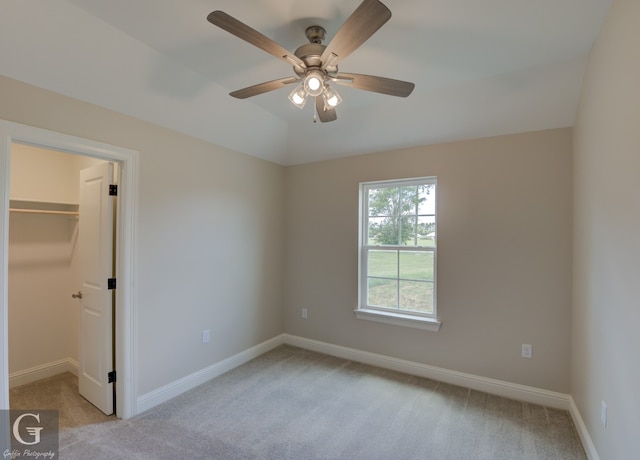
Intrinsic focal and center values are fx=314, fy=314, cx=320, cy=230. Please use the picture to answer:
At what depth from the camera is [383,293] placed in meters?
3.54

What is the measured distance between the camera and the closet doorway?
253 cm

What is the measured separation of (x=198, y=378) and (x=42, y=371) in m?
1.58

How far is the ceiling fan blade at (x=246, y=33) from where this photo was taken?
1.35m

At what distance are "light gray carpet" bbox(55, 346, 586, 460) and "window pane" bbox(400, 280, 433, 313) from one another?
70 cm

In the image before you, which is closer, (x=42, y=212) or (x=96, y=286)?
(x=96, y=286)

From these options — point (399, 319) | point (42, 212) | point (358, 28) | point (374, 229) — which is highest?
point (358, 28)

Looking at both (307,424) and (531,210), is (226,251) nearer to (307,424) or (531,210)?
(307,424)

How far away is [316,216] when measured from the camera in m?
3.92

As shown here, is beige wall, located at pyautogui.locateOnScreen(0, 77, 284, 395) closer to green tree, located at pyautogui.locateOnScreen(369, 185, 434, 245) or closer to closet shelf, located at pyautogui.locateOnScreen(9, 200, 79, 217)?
closet shelf, located at pyautogui.locateOnScreen(9, 200, 79, 217)

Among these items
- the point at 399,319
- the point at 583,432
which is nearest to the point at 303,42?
the point at 399,319

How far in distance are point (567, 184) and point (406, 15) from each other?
1.96 meters

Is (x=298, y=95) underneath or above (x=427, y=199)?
above

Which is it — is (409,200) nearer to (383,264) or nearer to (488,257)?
(383,264)

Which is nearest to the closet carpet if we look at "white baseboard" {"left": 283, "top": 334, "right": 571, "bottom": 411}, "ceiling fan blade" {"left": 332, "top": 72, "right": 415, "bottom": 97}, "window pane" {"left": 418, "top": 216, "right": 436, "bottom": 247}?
"white baseboard" {"left": 283, "top": 334, "right": 571, "bottom": 411}
